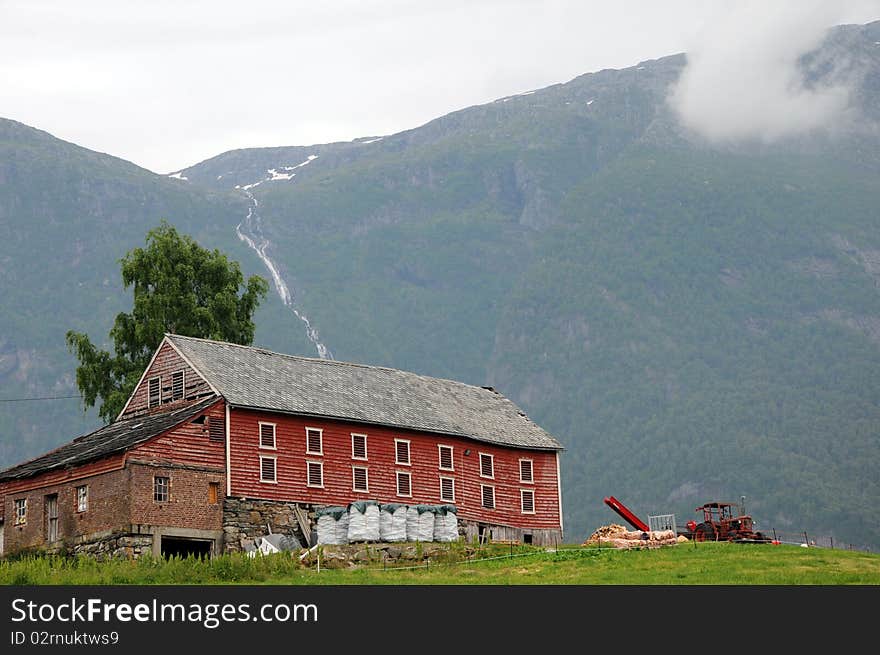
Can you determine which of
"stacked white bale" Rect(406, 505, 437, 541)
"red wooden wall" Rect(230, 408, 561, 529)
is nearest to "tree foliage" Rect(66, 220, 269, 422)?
"red wooden wall" Rect(230, 408, 561, 529)

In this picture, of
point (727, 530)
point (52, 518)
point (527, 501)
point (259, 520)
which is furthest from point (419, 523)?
point (52, 518)

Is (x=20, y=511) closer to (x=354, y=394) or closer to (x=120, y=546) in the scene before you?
(x=120, y=546)

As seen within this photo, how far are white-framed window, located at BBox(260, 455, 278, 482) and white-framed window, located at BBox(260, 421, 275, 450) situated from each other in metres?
0.55

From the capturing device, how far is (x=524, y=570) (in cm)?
5766

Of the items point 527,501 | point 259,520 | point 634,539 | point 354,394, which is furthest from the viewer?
point 527,501

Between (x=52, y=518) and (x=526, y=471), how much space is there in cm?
2584

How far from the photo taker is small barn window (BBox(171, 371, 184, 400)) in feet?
237

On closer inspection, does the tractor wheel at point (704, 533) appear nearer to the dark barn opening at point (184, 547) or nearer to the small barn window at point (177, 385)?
the dark barn opening at point (184, 547)

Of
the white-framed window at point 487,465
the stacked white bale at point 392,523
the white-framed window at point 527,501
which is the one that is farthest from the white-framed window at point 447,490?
the stacked white bale at point 392,523

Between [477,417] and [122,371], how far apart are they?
71.6ft

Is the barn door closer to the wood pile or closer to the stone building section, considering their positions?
the stone building section

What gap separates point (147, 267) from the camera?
91.9 meters
